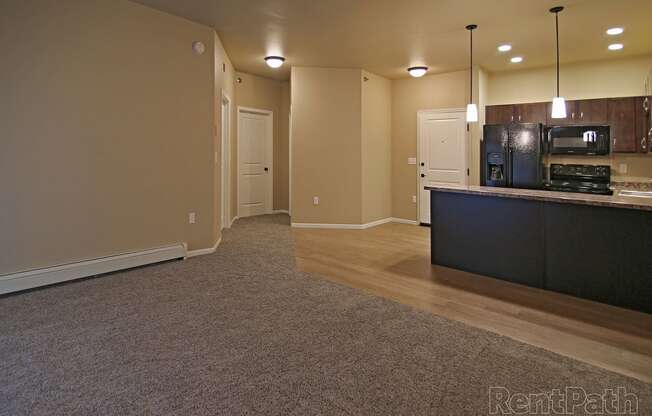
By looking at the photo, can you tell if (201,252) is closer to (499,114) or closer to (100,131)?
(100,131)

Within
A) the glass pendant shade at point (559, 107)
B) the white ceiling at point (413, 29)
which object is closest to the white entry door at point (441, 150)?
the white ceiling at point (413, 29)

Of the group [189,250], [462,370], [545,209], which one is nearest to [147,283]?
[189,250]

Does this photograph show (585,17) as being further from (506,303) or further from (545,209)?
(506,303)

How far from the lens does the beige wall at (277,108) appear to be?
712 cm

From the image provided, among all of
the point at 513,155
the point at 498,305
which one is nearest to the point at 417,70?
the point at 513,155

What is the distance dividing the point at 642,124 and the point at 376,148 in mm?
3681

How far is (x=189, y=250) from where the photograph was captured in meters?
4.46

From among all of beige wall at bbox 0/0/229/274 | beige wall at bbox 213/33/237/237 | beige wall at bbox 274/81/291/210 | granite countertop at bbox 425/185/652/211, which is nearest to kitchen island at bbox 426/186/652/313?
A: granite countertop at bbox 425/185/652/211

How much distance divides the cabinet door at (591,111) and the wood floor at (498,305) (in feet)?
9.94

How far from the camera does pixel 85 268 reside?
360 cm

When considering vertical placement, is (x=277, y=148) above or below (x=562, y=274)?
above

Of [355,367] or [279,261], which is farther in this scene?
[279,261]

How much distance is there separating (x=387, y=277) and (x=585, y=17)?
3.43 meters

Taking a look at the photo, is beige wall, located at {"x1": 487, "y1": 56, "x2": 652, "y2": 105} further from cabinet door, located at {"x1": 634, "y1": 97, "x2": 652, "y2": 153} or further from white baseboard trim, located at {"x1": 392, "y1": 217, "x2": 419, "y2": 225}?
white baseboard trim, located at {"x1": 392, "y1": 217, "x2": 419, "y2": 225}
